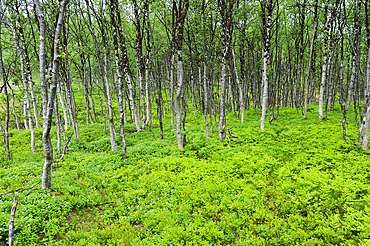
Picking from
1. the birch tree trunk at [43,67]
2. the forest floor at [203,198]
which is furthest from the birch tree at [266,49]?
the birch tree trunk at [43,67]

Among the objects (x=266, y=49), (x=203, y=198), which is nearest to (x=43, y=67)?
(x=203, y=198)

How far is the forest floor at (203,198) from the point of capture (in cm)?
518

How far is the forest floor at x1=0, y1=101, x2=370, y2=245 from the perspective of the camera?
5180 millimetres

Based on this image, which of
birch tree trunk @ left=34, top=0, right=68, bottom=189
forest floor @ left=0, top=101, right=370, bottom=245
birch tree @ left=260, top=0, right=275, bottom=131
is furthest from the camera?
birch tree @ left=260, top=0, right=275, bottom=131

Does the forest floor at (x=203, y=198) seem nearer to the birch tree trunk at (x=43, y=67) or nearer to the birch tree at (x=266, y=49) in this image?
the birch tree trunk at (x=43, y=67)

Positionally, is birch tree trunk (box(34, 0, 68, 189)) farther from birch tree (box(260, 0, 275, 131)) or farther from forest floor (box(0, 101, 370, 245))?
birch tree (box(260, 0, 275, 131))

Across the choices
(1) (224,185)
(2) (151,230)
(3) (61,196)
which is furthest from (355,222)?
(3) (61,196)

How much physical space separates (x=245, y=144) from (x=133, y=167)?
307 inches

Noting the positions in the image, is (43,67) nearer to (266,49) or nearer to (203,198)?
(203,198)

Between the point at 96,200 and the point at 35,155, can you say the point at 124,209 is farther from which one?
the point at 35,155

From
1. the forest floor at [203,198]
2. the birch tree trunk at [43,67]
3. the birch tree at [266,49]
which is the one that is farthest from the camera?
the birch tree at [266,49]

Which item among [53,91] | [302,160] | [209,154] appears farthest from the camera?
[209,154]

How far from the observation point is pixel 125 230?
556 cm

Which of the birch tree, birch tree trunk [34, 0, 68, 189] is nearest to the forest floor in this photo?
birch tree trunk [34, 0, 68, 189]
